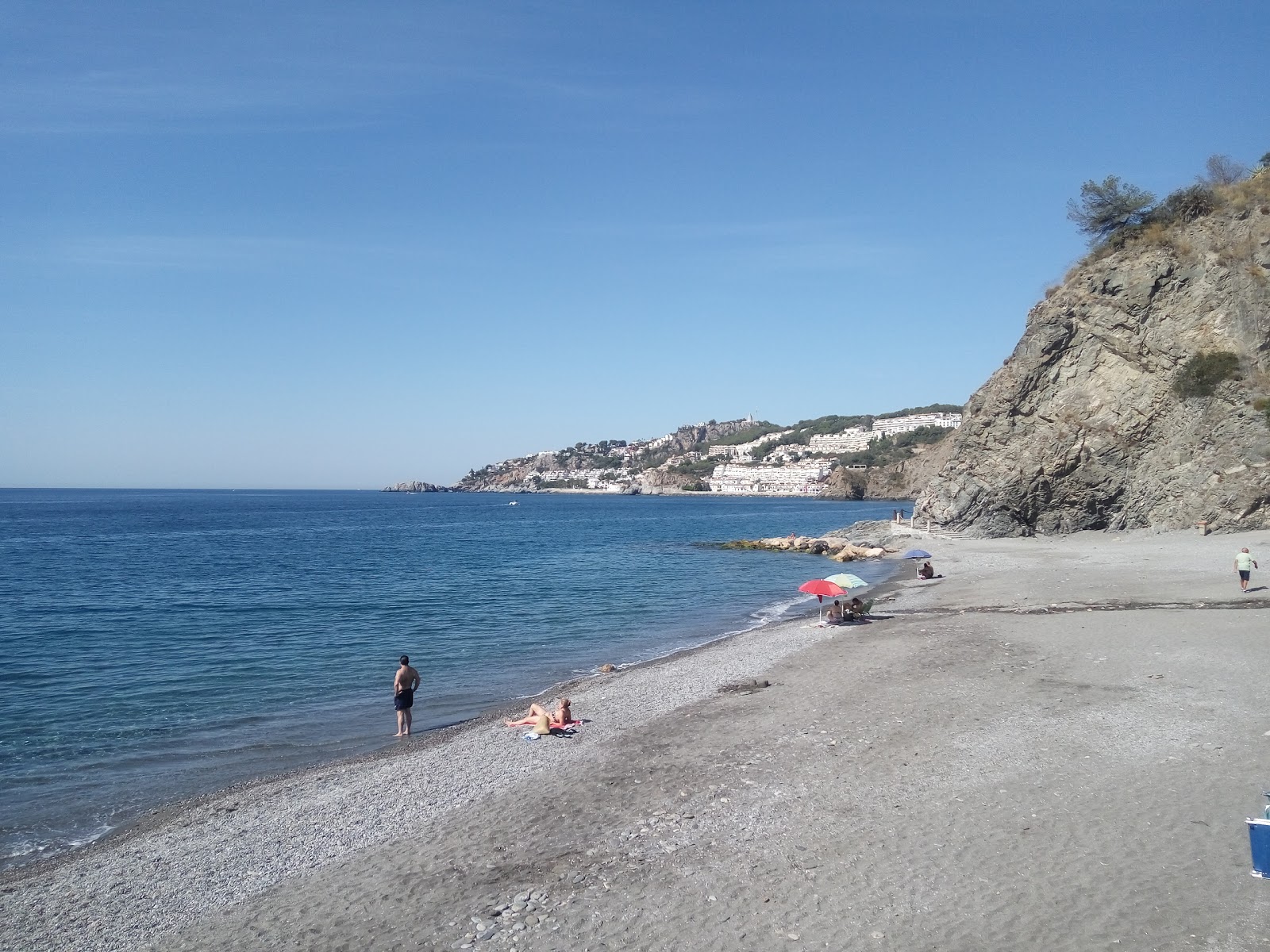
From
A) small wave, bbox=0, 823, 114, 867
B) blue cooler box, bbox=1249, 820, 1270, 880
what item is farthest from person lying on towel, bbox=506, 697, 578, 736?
blue cooler box, bbox=1249, 820, 1270, 880

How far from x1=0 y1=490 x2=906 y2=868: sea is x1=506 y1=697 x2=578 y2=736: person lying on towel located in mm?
2237

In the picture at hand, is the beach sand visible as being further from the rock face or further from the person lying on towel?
the rock face

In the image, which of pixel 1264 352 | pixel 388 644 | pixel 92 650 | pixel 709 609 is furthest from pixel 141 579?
pixel 1264 352

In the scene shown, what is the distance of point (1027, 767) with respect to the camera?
10.5 meters

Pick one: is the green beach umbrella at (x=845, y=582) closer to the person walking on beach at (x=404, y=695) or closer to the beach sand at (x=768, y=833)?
the beach sand at (x=768, y=833)

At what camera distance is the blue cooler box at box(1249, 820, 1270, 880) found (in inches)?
276

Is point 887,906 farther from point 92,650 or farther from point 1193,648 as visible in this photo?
point 92,650

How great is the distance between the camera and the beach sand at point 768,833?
7.18 m

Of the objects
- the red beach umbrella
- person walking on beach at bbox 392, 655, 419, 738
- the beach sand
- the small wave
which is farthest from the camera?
the red beach umbrella

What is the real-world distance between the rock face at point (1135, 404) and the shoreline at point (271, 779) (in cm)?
2910

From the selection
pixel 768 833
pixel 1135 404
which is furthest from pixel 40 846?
pixel 1135 404

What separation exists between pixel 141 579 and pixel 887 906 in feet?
146

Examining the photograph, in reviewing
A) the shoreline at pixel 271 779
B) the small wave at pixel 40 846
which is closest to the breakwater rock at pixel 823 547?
the shoreline at pixel 271 779

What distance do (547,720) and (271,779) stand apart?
440 centimetres
